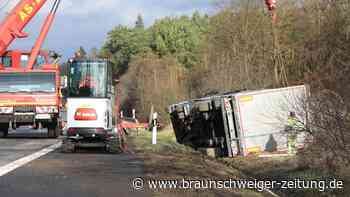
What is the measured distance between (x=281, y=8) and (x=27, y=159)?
1973cm

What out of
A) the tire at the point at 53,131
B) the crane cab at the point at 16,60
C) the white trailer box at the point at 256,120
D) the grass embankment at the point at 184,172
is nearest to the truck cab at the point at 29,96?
the tire at the point at 53,131

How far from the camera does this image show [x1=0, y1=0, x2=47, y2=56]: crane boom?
30.9 meters

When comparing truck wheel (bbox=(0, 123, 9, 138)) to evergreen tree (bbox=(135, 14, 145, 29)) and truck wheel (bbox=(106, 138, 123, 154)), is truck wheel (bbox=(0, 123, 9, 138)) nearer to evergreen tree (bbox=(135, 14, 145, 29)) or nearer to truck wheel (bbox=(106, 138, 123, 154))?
truck wheel (bbox=(106, 138, 123, 154))

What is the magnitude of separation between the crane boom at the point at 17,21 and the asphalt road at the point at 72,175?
10909 mm

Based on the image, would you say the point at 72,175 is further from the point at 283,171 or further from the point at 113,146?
the point at 113,146

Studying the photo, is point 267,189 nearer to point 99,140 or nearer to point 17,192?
point 17,192

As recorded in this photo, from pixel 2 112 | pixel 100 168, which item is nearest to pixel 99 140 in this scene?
pixel 100 168

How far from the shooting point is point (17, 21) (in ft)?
102

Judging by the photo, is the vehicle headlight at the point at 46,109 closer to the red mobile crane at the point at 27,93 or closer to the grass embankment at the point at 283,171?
the red mobile crane at the point at 27,93

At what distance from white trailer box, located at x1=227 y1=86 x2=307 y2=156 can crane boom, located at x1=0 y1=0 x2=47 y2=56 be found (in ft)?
44.0

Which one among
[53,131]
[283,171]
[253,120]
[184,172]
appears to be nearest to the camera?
[184,172]

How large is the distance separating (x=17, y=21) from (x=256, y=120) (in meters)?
14.6

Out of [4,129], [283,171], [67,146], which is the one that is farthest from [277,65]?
[283,171]

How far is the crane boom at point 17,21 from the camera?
30.9 metres
